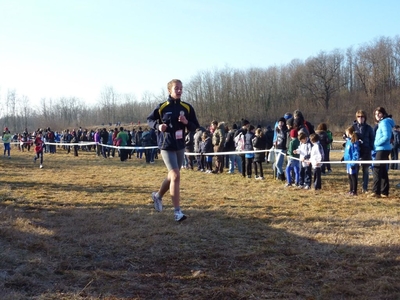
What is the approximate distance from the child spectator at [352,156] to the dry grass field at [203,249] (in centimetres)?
76

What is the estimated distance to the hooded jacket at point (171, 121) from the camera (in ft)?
18.3

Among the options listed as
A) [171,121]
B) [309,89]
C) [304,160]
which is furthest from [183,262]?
[309,89]

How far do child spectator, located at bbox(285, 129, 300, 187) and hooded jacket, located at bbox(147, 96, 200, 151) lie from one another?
213 inches

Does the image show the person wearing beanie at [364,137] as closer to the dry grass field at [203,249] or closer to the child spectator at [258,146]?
the dry grass field at [203,249]

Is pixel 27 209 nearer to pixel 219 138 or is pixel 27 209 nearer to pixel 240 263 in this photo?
pixel 240 263

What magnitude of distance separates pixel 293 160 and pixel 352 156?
177 centimetres

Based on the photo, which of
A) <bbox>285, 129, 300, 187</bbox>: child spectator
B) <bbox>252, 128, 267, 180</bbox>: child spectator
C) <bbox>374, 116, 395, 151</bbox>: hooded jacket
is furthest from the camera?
<bbox>252, 128, 267, 180</bbox>: child spectator

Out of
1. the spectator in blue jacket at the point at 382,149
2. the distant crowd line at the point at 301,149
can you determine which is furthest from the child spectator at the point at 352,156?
the spectator in blue jacket at the point at 382,149

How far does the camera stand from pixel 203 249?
178 inches

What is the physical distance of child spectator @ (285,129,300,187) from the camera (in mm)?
10430

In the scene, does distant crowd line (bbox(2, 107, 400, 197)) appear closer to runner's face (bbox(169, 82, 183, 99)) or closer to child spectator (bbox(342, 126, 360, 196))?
child spectator (bbox(342, 126, 360, 196))

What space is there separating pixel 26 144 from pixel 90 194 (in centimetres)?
2945

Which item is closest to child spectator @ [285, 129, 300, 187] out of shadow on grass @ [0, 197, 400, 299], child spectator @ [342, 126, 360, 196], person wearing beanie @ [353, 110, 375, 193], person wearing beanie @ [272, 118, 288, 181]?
person wearing beanie @ [272, 118, 288, 181]

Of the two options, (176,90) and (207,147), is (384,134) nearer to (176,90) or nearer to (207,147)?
(176,90)
